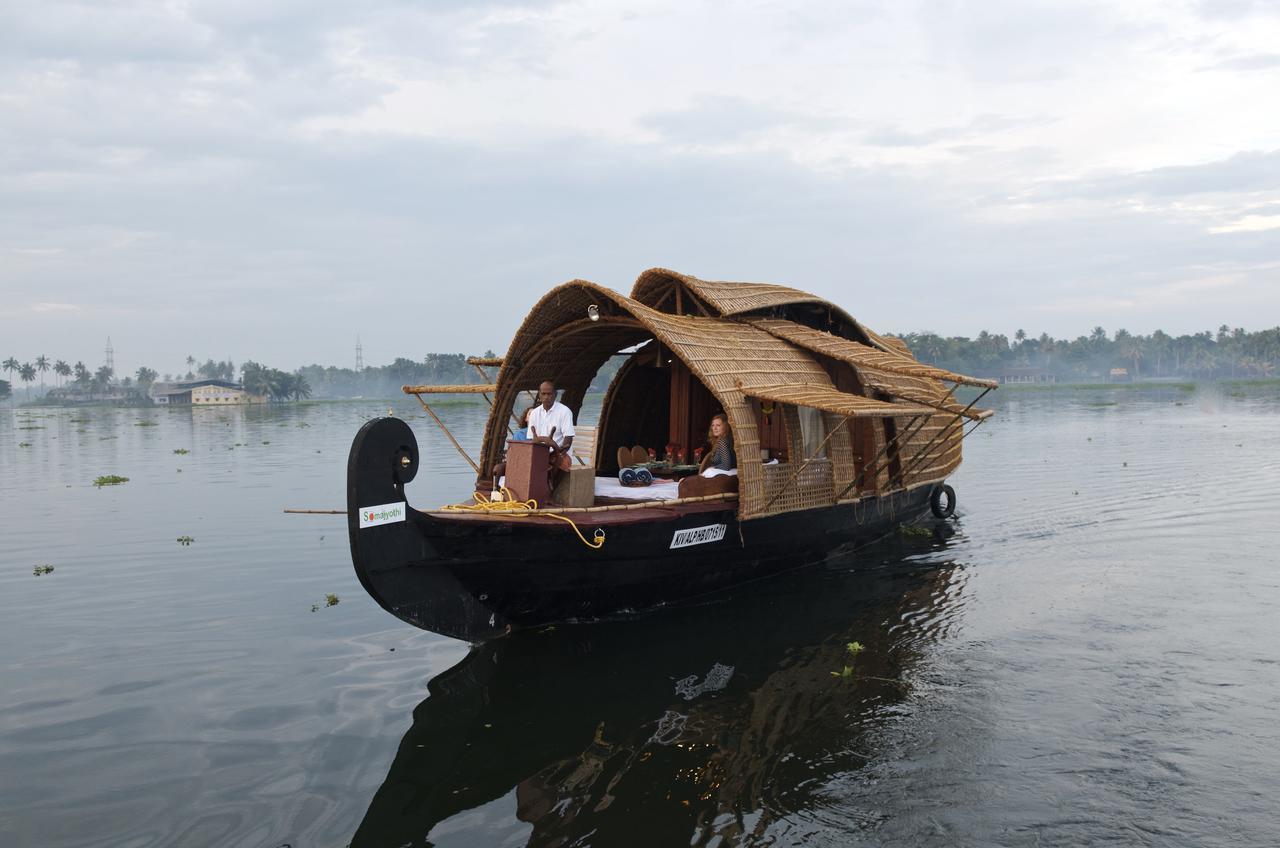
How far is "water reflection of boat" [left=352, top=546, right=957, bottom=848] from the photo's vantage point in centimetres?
567

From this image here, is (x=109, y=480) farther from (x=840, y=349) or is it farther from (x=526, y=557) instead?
(x=840, y=349)

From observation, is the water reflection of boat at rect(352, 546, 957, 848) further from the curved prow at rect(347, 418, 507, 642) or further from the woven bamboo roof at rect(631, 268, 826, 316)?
the woven bamboo roof at rect(631, 268, 826, 316)

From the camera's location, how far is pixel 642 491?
422 inches

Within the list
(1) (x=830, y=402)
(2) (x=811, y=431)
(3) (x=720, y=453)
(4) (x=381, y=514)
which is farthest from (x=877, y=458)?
(4) (x=381, y=514)

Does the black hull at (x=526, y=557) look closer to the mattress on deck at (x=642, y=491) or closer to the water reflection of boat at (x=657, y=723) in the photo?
the water reflection of boat at (x=657, y=723)

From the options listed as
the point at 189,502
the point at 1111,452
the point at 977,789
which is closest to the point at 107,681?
the point at 977,789

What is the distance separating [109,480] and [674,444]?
16213mm

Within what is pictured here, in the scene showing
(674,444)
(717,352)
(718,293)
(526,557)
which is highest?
(718,293)

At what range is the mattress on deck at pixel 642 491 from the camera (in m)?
10.4

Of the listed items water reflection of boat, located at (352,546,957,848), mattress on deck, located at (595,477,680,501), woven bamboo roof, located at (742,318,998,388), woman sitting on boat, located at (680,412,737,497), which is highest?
woven bamboo roof, located at (742,318,998,388)

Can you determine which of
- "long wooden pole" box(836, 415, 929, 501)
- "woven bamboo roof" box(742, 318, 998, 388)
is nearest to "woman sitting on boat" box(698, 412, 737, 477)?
"long wooden pole" box(836, 415, 929, 501)

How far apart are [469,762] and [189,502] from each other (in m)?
14.7

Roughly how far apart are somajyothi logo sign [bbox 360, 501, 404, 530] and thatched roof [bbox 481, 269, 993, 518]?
3686 millimetres

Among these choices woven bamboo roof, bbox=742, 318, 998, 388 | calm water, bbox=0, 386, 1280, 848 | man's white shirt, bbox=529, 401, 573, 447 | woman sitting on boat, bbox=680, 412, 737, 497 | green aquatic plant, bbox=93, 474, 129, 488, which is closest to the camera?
calm water, bbox=0, 386, 1280, 848
